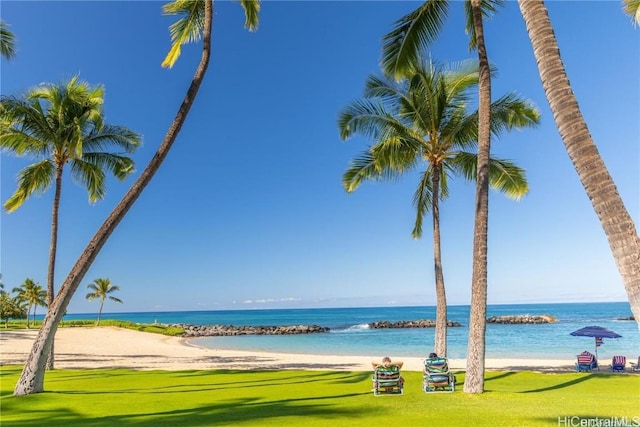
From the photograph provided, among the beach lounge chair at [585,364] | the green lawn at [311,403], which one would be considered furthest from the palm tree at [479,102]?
the beach lounge chair at [585,364]

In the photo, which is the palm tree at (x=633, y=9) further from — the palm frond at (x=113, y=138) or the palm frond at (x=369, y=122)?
the palm frond at (x=113, y=138)

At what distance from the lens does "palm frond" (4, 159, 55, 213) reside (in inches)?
618

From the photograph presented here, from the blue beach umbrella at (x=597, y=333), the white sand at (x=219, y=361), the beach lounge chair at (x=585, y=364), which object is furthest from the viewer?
the white sand at (x=219, y=361)

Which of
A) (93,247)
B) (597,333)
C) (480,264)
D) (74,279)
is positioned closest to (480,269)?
(480,264)

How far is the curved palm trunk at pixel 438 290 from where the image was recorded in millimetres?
12148

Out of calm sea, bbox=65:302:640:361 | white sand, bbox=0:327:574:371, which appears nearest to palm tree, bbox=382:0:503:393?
white sand, bbox=0:327:574:371

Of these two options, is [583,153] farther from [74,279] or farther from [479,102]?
[74,279]

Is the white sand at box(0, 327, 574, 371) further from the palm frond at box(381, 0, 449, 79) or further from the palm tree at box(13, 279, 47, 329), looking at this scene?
the palm tree at box(13, 279, 47, 329)

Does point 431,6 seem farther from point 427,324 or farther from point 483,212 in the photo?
point 427,324

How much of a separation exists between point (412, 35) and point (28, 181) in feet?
47.8

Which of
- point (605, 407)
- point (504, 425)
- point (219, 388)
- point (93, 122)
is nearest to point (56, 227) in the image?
point (93, 122)

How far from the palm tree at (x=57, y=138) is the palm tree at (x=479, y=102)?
33.8 feet

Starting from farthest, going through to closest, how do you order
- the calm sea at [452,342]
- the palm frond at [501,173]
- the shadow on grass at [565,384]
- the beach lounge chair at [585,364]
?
the calm sea at [452,342]
the beach lounge chair at [585,364]
the palm frond at [501,173]
the shadow on grass at [565,384]

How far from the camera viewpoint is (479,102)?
975 centimetres
